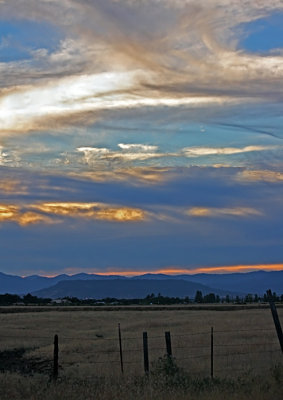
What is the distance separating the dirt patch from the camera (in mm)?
25425

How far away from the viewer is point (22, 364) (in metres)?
28.1

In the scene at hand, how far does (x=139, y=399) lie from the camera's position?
13.1m

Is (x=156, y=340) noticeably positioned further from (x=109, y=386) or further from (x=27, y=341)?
(x=109, y=386)

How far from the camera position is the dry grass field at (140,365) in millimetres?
14211

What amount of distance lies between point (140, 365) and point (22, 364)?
22.3 ft

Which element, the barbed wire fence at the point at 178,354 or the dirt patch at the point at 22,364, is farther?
the dirt patch at the point at 22,364

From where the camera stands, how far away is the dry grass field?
14211mm

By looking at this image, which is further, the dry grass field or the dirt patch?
the dirt patch

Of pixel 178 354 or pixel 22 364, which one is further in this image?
Answer: pixel 22 364

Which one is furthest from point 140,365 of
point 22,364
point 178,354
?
point 22,364

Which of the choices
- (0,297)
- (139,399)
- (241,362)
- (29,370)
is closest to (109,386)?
(139,399)

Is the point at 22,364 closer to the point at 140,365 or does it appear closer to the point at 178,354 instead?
the point at 140,365

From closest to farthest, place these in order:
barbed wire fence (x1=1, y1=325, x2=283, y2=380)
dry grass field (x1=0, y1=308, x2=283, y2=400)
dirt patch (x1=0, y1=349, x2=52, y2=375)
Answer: dry grass field (x1=0, y1=308, x2=283, y2=400), barbed wire fence (x1=1, y1=325, x2=283, y2=380), dirt patch (x1=0, y1=349, x2=52, y2=375)

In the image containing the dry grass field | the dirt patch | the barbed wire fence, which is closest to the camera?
the dry grass field
